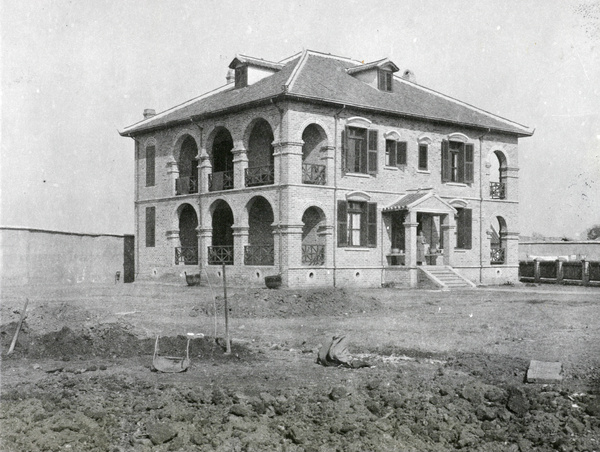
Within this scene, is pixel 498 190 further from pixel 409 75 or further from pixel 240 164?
pixel 240 164

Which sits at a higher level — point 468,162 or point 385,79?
point 385,79

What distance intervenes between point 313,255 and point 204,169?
662cm

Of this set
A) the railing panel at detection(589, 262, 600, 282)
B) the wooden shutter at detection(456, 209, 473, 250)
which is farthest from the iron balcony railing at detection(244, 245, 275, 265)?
the railing panel at detection(589, 262, 600, 282)

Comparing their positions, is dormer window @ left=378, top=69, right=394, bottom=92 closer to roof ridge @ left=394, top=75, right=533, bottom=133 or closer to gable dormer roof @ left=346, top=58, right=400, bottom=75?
gable dormer roof @ left=346, top=58, right=400, bottom=75

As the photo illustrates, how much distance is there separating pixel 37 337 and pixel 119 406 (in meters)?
4.96

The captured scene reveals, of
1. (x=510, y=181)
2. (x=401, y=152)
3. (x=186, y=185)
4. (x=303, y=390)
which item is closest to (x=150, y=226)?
(x=186, y=185)

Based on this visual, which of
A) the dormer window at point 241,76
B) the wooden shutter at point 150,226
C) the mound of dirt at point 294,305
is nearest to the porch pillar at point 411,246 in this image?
the mound of dirt at point 294,305

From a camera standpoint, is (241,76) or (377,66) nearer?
(377,66)

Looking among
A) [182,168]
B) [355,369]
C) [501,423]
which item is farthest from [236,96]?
[501,423]

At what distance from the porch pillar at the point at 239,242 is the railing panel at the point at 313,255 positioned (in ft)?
8.65

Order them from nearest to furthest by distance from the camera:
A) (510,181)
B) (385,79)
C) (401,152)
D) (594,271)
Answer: (401,152), (385,79), (594,271), (510,181)

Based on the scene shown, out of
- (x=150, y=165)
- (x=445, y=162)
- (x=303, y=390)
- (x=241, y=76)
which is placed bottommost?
(x=303, y=390)

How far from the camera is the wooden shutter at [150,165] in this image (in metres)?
33.8

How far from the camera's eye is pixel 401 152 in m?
29.9
